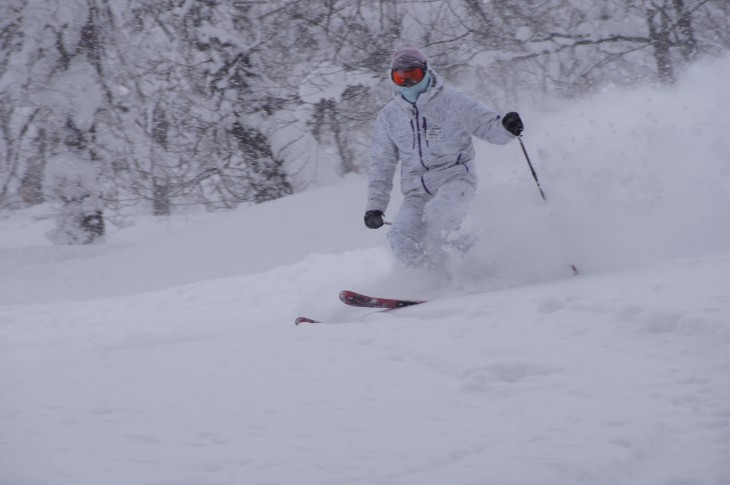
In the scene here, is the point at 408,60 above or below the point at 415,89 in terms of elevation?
above

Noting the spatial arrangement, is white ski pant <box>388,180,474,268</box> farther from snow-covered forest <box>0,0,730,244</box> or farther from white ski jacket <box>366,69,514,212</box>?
snow-covered forest <box>0,0,730,244</box>

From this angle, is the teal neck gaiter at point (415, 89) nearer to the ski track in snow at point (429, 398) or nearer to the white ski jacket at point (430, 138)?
the white ski jacket at point (430, 138)

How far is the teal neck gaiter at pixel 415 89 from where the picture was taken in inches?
207

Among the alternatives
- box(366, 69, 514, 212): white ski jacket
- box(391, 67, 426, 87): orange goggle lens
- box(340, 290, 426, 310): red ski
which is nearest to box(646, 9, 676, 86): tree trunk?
box(366, 69, 514, 212): white ski jacket

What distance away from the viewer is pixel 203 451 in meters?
2.36

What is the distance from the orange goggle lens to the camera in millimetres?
5180

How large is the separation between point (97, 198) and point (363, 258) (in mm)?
5003

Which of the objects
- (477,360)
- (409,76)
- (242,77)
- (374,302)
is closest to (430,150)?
(409,76)

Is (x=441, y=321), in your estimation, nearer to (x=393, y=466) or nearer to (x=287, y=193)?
(x=393, y=466)

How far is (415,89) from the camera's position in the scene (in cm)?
526

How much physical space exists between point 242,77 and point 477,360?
9656 mm

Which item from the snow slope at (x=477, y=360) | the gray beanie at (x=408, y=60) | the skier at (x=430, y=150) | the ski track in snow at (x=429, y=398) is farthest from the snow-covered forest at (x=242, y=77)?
the ski track in snow at (x=429, y=398)

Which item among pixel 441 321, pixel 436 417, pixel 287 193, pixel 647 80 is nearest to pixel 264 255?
pixel 287 193

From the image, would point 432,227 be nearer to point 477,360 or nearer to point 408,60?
point 408,60
